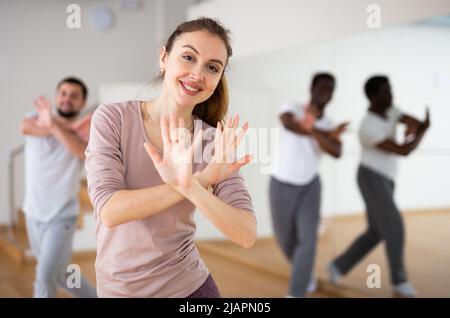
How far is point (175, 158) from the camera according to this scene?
119cm

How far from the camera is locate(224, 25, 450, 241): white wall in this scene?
344 cm

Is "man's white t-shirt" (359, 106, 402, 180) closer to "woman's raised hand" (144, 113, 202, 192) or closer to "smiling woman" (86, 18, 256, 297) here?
"smiling woman" (86, 18, 256, 297)

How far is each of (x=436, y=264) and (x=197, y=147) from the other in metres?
2.55

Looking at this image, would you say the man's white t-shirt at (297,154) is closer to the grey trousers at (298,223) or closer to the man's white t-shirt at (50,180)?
the grey trousers at (298,223)

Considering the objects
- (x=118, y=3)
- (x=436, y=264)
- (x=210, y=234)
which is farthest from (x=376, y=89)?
(x=118, y=3)

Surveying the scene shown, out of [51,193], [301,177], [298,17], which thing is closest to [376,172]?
[301,177]

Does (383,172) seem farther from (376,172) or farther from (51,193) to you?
(51,193)

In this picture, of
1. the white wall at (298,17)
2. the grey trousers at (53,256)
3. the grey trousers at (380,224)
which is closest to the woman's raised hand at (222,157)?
the grey trousers at (53,256)

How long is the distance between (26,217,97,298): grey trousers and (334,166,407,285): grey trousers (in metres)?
1.71

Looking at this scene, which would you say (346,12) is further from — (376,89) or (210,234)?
(210,234)

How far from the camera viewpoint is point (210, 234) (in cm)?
558

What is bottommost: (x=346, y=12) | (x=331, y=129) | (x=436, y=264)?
(x=436, y=264)

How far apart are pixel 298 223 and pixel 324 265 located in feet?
2.49

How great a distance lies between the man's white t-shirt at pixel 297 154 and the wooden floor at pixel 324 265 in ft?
1.73
